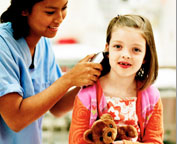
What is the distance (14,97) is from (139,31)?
20.5 inches

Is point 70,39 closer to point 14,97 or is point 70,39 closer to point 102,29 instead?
point 102,29

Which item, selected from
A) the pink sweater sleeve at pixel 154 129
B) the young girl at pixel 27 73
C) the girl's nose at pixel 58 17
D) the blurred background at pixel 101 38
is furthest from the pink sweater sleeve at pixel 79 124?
the blurred background at pixel 101 38

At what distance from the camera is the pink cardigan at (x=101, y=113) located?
3.02ft

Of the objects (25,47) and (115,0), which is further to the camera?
(115,0)

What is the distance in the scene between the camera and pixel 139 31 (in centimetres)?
90

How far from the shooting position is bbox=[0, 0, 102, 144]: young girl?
0.99 metres

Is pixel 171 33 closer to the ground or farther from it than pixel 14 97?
farther from it

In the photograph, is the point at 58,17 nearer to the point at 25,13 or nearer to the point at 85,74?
the point at 25,13

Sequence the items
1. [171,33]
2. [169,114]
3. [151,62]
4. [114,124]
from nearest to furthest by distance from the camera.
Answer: [114,124], [151,62], [169,114], [171,33]

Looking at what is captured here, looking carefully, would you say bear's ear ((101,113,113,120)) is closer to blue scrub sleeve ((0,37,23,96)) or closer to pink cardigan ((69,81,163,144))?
pink cardigan ((69,81,163,144))

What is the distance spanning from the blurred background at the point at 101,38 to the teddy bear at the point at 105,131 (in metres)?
1.05

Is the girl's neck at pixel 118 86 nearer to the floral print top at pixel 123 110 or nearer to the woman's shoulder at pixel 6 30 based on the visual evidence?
the floral print top at pixel 123 110

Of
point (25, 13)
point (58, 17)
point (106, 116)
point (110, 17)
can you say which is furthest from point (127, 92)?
point (110, 17)

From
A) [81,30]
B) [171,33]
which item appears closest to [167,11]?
A: [171,33]
